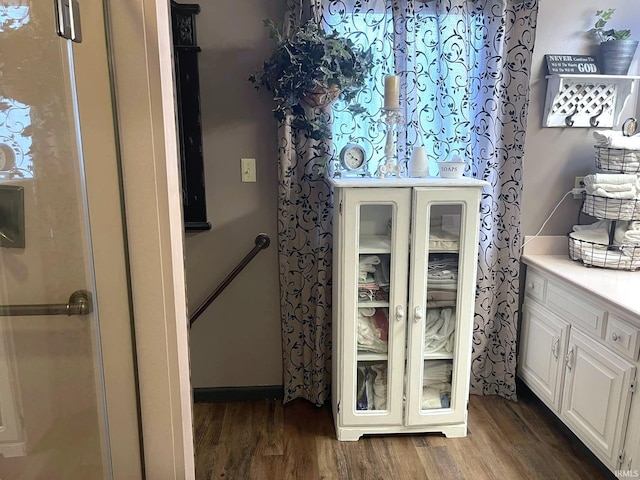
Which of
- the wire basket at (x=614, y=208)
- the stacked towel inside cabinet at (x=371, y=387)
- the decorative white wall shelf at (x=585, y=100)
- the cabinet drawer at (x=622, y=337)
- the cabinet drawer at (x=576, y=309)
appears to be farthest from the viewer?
the decorative white wall shelf at (x=585, y=100)

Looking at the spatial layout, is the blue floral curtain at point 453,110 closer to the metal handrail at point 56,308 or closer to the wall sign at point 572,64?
the wall sign at point 572,64

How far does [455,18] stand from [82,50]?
1.81 m

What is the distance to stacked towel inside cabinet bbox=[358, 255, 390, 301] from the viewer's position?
222 centimetres

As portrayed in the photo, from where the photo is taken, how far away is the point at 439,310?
2.29 meters

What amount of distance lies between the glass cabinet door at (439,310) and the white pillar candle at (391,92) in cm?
44

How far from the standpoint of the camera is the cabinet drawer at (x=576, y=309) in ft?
6.48

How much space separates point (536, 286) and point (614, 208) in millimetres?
515

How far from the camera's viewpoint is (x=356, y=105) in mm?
2307

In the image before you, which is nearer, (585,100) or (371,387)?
(371,387)

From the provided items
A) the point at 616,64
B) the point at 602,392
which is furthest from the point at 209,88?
the point at 602,392

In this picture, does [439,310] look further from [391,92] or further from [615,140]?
[615,140]

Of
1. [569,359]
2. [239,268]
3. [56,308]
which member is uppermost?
[56,308]

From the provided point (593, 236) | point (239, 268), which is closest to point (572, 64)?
point (593, 236)

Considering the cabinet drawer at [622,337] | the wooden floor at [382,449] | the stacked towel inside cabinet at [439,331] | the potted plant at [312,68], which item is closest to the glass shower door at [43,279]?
the wooden floor at [382,449]
